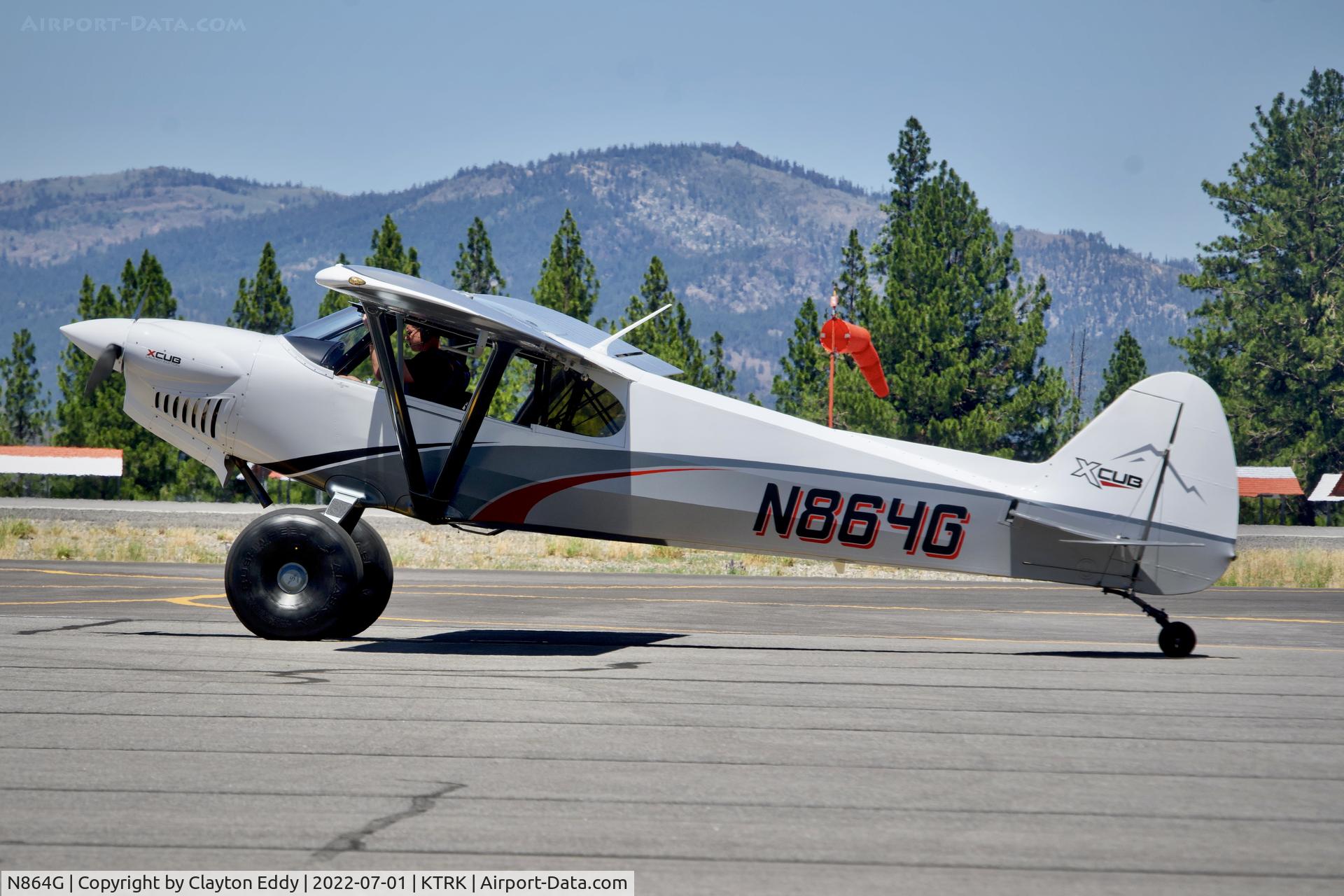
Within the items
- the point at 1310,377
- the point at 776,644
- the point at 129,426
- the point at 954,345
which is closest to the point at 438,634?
the point at 776,644

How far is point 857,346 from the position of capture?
40.8 m

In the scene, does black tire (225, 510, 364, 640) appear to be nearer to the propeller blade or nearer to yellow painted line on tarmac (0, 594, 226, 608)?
the propeller blade

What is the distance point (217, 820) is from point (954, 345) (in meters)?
54.3

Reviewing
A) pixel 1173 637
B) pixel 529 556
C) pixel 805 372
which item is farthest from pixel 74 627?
pixel 805 372

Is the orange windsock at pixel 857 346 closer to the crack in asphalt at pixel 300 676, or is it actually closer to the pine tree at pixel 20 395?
the crack in asphalt at pixel 300 676

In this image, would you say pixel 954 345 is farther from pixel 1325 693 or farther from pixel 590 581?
pixel 1325 693

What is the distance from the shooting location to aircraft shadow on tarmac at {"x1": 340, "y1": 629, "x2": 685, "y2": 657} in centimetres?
1108

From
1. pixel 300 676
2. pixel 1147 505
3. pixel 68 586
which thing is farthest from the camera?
pixel 68 586

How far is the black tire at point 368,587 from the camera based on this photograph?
37.1 feet

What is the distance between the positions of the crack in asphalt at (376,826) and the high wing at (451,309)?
5.52 metres

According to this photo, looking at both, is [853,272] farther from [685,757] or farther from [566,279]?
[685,757]

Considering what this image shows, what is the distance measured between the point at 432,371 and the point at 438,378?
0.27 feet

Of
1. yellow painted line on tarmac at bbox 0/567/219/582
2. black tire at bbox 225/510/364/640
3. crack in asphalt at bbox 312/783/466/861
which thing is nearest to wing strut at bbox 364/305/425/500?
black tire at bbox 225/510/364/640

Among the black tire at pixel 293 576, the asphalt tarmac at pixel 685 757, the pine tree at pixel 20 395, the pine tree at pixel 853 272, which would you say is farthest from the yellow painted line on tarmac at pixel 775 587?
the pine tree at pixel 20 395
